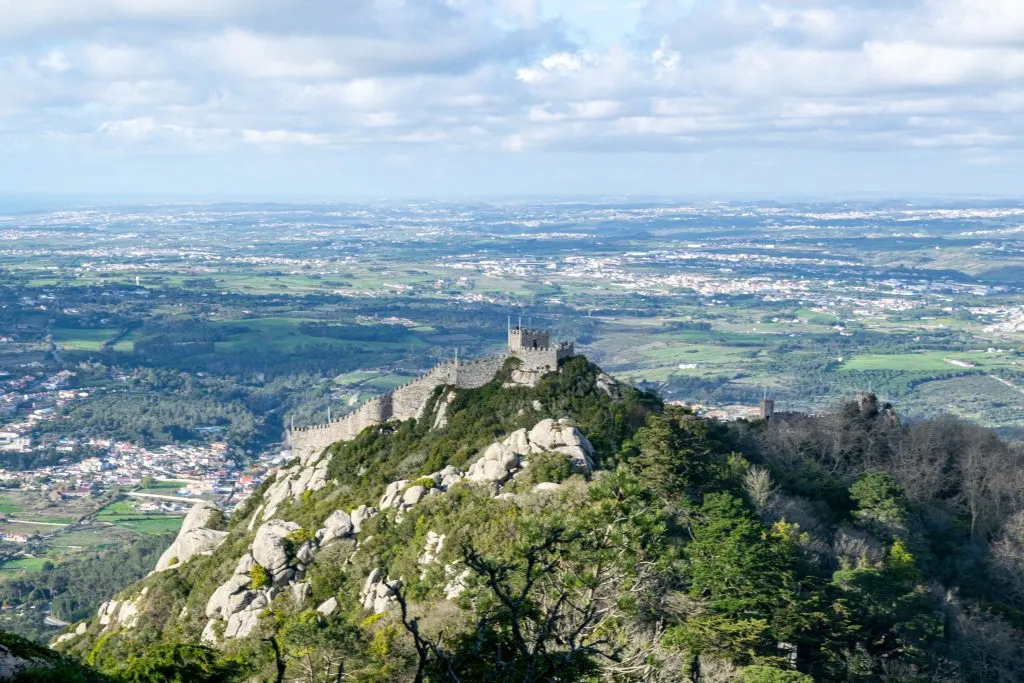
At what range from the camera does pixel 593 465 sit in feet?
104

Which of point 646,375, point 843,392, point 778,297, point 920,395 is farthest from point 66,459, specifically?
point 778,297

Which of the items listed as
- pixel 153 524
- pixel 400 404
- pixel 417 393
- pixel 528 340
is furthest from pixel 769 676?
pixel 153 524

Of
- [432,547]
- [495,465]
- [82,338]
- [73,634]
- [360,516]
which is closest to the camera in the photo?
[432,547]

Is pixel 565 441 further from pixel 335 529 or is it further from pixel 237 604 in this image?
pixel 237 604

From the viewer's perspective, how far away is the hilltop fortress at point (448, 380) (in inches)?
1617

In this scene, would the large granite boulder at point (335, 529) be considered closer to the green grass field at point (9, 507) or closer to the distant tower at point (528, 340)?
the distant tower at point (528, 340)

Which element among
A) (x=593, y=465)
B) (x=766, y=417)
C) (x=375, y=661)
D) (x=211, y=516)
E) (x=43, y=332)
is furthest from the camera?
(x=43, y=332)

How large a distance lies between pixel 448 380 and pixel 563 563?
23.5 m

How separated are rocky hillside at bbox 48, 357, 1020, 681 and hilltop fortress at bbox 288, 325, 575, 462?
61 cm

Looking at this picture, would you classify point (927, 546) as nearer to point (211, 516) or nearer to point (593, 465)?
point (593, 465)

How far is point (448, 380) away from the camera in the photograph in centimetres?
4322

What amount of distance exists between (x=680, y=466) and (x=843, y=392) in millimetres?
89108

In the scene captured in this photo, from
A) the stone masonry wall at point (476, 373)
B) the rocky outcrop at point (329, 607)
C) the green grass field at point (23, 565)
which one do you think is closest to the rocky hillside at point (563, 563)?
the rocky outcrop at point (329, 607)

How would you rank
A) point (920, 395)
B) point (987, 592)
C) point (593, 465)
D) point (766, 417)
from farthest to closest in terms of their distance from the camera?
point (920, 395)
point (766, 417)
point (987, 592)
point (593, 465)
